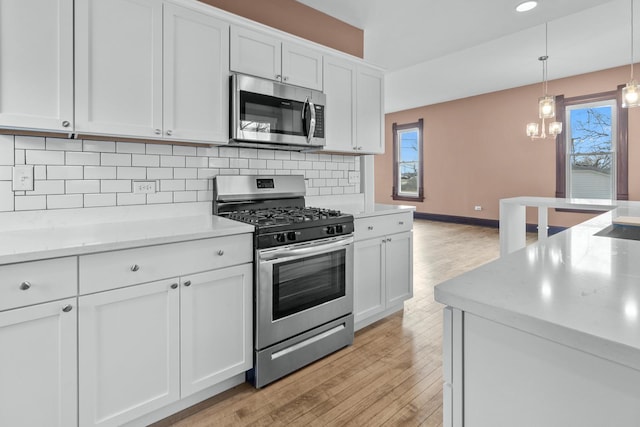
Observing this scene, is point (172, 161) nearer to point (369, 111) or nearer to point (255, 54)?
point (255, 54)

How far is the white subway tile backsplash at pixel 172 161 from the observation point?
2.24 meters

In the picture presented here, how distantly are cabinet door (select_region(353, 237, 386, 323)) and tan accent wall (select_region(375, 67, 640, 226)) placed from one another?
546 centimetres

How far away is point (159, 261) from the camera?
5.26ft

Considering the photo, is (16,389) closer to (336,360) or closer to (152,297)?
(152,297)

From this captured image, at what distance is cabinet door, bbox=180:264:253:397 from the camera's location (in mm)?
1727

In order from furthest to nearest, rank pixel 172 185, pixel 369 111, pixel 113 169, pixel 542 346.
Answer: pixel 369 111 < pixel 172 185 < pixel 113 169 < pixel 542 346

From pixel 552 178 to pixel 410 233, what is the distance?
5.18m

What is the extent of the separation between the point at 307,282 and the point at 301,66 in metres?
1.61

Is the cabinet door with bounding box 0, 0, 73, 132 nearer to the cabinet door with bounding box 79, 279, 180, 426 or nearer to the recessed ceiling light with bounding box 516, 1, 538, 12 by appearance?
the cabinet door with bounding box 79, 279, 180, 426

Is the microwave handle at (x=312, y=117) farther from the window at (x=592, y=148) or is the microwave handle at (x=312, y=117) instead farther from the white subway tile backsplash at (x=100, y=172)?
the window at (x=592, y=148)

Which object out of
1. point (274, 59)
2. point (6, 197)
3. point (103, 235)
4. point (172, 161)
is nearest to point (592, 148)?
point (274, 59)

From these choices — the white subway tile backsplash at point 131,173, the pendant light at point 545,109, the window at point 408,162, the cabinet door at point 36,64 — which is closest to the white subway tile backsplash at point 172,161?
the white subway tile backsplash at point 131,173

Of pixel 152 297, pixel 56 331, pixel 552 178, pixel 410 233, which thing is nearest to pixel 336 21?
pixel 410 233

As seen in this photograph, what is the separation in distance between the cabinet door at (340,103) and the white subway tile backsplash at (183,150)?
3.34 feet
